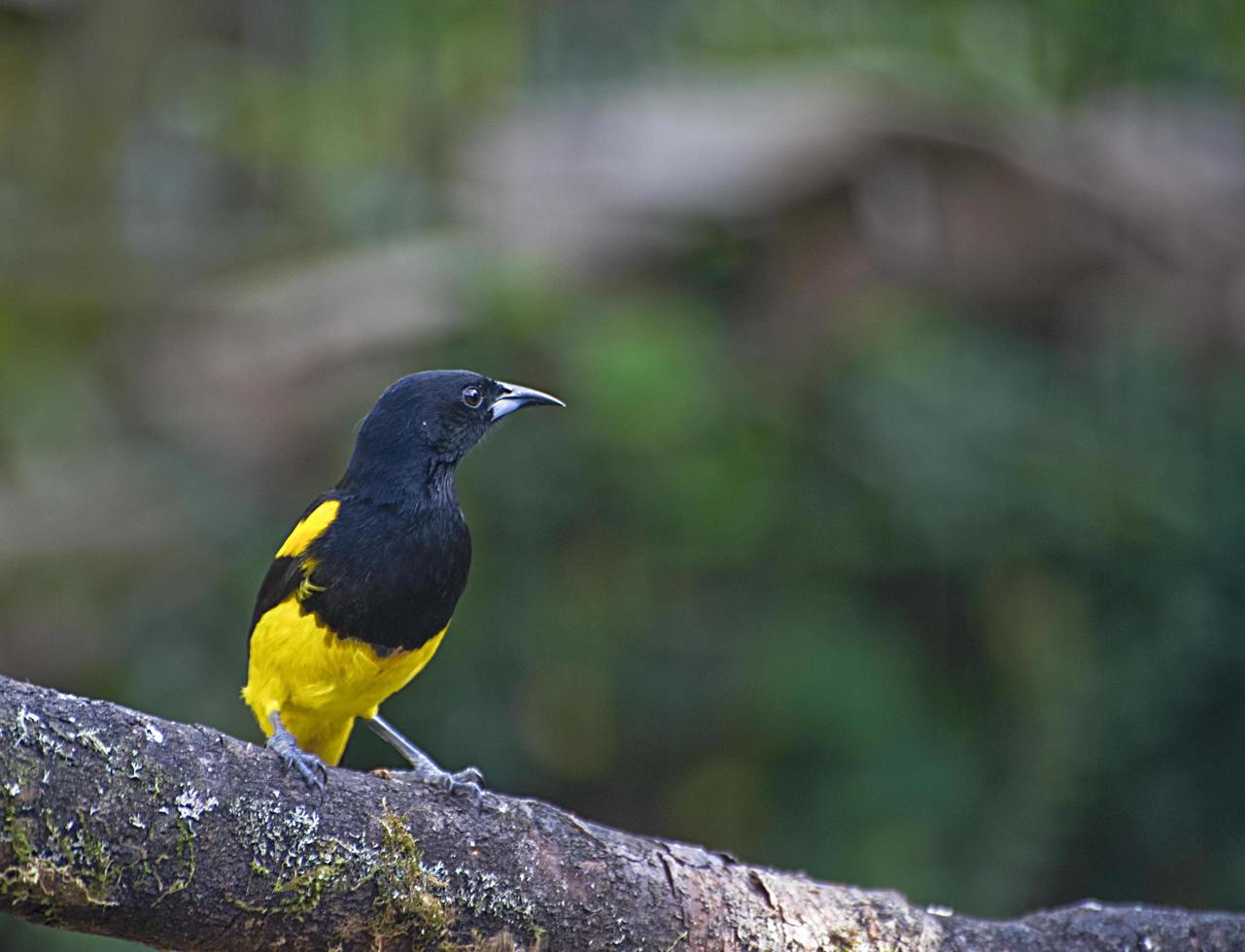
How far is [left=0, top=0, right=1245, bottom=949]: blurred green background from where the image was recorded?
6.47 meters

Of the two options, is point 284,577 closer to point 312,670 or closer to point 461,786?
point 312,670

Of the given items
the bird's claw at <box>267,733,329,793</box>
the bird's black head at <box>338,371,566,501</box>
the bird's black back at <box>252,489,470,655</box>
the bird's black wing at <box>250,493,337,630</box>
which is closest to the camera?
the bird's claw at <box>267,733,329,793</box>

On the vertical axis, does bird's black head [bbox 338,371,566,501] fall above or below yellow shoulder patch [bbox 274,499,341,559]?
above

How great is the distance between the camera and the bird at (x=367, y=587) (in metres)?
3.41

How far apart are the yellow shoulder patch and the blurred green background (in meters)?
2.88

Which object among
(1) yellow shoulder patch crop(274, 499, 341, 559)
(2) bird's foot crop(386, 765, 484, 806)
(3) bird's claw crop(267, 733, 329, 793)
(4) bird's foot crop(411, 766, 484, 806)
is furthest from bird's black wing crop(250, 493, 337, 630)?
(3) bird's claw crop(267, 733, 329, 793)

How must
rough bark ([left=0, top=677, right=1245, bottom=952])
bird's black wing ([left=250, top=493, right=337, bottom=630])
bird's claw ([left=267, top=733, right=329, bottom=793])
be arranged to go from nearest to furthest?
rough bark ([left=0, top=677, right=1245, bottom=952]) < bird's claw ([left=267, top=733, right=329, bottom=793]) < bird's black wing ([left=250, top=493, right=337, bottom=630])

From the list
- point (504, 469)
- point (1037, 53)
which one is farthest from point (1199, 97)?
point (504, 469)

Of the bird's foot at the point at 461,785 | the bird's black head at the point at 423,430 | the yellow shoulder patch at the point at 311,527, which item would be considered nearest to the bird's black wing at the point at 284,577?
the yellow shoulder patch at the point at 311,527

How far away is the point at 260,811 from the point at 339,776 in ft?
0.84

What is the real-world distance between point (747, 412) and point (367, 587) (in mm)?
3983

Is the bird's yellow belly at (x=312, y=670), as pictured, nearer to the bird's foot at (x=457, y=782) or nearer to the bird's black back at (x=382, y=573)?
the bird's black back at (x=382, y=573)

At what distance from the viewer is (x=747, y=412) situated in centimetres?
716

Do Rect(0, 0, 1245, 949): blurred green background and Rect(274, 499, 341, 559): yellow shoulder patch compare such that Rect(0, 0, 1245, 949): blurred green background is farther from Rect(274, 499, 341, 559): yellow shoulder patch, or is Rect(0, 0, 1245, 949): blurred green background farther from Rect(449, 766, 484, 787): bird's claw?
Rect(449, 766, 484, 787): bird's claw
